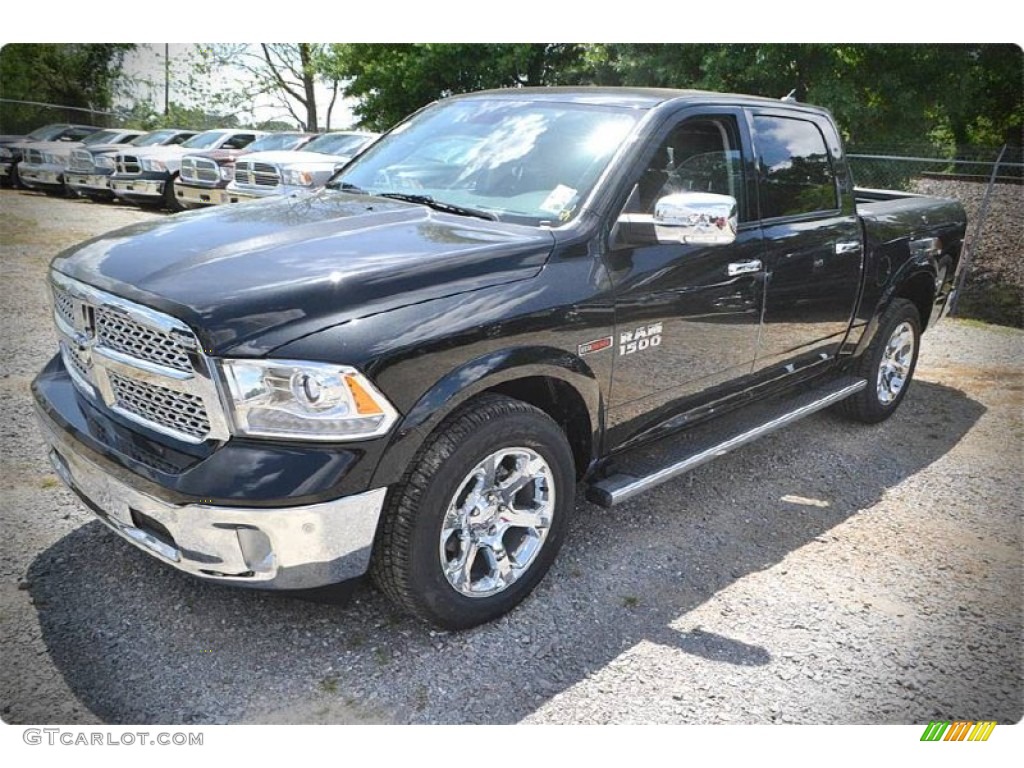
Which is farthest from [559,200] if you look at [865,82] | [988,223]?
[865,82]

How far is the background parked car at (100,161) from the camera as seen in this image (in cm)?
1501

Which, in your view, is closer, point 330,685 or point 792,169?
point 330,685

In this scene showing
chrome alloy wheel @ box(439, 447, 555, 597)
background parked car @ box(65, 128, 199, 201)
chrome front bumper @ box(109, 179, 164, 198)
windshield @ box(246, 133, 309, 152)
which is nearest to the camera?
chrome alloy wheel @ box(439, 447, 555, 597)

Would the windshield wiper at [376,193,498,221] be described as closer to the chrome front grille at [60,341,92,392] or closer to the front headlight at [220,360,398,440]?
the front headlight at [220,360,398,440]

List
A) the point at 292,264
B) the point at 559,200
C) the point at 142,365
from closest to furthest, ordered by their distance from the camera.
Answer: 1. the point at 142,365
2. the point at 292,264
3. the point at 559,200

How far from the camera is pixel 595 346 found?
122 inches

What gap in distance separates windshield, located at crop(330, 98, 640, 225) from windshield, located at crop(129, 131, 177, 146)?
13.5 metres

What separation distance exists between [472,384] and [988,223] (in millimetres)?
9276

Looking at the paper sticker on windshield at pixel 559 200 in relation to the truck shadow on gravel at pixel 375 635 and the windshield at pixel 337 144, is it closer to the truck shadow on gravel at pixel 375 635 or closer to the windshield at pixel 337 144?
the truck shadow on gravel at pixel 375 635

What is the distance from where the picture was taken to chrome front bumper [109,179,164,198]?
46.1 feet

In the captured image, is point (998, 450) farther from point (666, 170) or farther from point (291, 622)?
point (291, 622)

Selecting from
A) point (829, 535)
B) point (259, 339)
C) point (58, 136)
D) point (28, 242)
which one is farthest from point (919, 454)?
point (58, 136)

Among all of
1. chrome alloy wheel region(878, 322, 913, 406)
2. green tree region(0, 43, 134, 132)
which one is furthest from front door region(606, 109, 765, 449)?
green tree region(0, 43, 134, 132)
